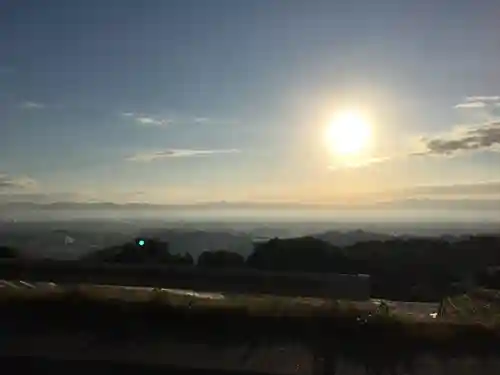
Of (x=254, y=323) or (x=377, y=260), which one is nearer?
(x=254, y=323)

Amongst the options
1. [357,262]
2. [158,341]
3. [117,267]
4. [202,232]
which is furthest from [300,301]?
[202,232]

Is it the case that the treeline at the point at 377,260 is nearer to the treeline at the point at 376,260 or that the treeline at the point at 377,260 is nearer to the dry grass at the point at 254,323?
the treeline at the point at 376,260

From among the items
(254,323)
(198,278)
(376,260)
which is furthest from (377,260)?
(254,323)

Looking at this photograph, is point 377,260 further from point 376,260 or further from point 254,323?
point 254,323

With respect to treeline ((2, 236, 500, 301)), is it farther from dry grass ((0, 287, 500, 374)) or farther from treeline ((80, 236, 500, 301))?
dry grass ((0, 287, 500, 374))

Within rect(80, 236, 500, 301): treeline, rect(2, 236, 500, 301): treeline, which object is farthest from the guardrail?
rect(80, 236, 500, 301): treeline

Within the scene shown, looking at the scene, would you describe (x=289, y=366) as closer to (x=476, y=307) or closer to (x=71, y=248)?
(x=476, y=307)
